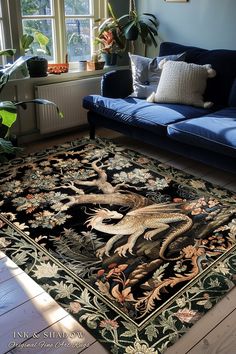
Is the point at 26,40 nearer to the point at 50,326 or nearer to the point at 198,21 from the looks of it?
the point at 198,21

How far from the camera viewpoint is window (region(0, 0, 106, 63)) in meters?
3.39

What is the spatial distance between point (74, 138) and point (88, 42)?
116 cm

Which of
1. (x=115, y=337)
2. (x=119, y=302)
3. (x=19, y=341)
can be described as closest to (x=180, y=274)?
(x=119, y=302)

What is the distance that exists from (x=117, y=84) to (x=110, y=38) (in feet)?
2.05

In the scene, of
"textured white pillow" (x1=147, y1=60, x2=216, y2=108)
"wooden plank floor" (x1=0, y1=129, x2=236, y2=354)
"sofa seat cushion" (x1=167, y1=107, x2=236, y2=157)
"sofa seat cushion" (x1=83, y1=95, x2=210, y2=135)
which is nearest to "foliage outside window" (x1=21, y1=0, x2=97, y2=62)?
"sofa seat cushion" (x1=83, y1=95, x2=210, y2=135)

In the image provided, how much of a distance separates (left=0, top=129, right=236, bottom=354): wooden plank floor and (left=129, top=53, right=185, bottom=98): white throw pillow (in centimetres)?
215

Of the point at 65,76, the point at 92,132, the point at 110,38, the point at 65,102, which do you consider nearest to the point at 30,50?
the point at 65,76

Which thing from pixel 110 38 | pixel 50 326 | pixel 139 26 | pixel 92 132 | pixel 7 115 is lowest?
pixel 50 326

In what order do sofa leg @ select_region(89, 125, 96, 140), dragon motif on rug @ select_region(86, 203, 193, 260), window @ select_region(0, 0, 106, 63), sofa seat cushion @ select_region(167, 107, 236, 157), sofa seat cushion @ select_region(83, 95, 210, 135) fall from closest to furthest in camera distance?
1. dragon motif on rug @ select_region(86, 203, 193, 260)
2. sofa seat cushion @ select_region(167, 107, 236, 157)
3. sofa seat cushion @ select_region(83, 95, 210, 135)
4. window @ select_region(0, 0, 106, 63)
5. sofa leg @ select_region(89, 125, 96, 140)

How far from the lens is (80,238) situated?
2148 mm

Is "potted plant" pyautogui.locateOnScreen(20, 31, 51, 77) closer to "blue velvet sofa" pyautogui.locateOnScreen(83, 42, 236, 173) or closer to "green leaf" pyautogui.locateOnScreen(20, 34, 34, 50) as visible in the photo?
"green leaf" pyautogui.locateOnScreen(20, 34, 34, 50)

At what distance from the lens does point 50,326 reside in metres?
1.56

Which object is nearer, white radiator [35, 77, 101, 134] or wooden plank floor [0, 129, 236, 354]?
wooden plank floor [0, 129, 236, 354]

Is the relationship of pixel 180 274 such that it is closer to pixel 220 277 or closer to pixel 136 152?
pixel 220 277
